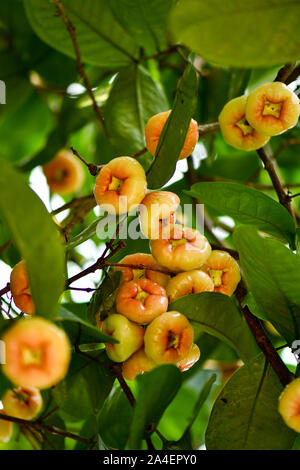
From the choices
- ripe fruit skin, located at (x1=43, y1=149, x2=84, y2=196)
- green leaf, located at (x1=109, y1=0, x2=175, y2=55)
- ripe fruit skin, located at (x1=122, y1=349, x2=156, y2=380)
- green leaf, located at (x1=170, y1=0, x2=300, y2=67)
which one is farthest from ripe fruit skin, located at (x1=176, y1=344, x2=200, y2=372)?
ripe fruit skin, located at (x1=43, y1=149, x2=84, y2=196)

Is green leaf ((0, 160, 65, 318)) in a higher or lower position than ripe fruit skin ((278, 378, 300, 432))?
higher

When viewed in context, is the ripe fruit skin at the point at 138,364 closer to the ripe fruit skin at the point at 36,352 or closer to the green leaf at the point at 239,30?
the ripe fruit skin at the point at 36,352

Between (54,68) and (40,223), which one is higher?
(54,68)

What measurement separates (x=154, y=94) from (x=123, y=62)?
11 cm

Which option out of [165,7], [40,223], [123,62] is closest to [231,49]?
[40,223]

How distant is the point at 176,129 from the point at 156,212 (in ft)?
0.35

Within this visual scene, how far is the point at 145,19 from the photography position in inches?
44.4

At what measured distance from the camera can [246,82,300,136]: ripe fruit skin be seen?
0.81 metres

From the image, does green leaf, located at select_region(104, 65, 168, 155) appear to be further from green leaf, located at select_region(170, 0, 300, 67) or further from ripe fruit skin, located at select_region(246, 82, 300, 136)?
green leaf, located at select_region(170, 0, 300, 67)

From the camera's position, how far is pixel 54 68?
1.46 meters

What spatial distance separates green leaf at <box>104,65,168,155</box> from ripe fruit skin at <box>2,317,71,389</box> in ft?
1.94

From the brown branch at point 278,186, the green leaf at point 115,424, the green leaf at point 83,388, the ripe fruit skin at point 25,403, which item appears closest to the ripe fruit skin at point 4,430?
the ripe fruit skin at point 25,403

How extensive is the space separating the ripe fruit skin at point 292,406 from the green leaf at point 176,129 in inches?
11.9

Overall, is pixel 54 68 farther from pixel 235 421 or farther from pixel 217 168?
pixel 235 421
